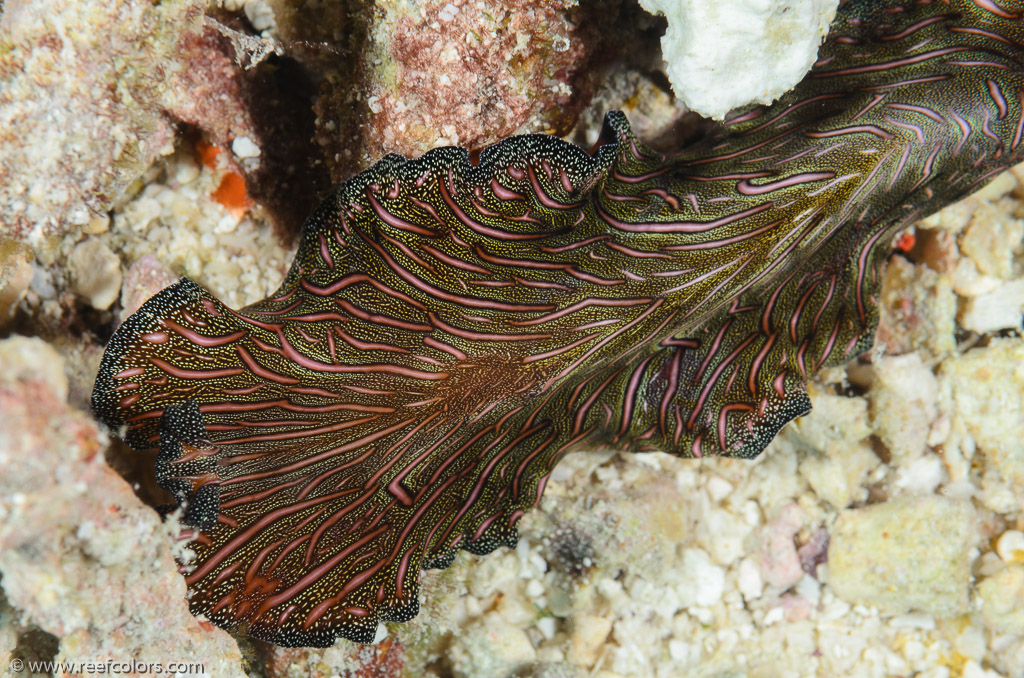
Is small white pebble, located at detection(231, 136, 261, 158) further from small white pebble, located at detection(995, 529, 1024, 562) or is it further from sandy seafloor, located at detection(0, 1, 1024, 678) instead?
small white pebble, located at detection(995, 529, 1024, 562)

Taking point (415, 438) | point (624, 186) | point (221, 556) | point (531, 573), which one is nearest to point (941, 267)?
point (624, 186)

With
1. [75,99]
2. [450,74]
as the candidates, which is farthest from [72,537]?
[450,74]

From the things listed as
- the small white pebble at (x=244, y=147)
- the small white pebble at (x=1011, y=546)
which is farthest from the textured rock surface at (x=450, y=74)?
the small white pebble at (x=1011, y=546)

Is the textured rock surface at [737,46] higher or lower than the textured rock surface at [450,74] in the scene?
higher

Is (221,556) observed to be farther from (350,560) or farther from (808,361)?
(808,361)

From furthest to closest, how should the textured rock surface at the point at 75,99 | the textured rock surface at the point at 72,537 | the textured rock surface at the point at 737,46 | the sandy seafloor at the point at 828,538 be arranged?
1. the sandy seafloor at the point at 828,538
2. the textured rock surface at the point at 737,46
3. the textured rock surface at the point at 75,99
4. the textured rock surface at the point at 72,537

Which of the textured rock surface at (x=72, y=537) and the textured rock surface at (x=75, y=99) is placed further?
the textured rock surface at (x=75, y=99)

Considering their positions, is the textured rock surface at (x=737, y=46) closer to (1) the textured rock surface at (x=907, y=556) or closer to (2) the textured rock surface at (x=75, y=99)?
(2) the textured rock surface at (x=75, y=99)
